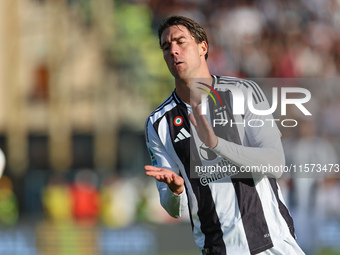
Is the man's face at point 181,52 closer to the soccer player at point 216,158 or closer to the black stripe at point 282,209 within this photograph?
the soccer player at point 216,158

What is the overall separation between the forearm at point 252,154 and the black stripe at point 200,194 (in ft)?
1.17

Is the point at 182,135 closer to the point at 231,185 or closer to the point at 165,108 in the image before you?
the point at 165,108

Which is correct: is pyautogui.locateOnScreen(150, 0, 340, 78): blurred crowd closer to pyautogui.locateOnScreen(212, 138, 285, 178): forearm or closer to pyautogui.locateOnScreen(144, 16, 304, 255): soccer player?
pyautogui.locateOnScreen(144, 16, 304, 255): soccer player

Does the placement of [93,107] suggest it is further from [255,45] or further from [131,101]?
[255,45]

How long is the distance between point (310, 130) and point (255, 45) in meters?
4.82

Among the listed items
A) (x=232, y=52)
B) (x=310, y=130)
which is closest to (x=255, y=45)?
(x=232, y=52)

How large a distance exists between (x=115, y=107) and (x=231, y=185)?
1176 centimetres

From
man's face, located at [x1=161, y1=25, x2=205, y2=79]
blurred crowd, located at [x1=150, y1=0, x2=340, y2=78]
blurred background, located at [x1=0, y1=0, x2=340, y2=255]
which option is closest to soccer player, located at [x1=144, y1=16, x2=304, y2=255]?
man's face, located at [x1=161, y1=25, x2=205, y2=79]

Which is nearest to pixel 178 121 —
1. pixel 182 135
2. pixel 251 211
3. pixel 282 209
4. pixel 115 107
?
pixel 182 135

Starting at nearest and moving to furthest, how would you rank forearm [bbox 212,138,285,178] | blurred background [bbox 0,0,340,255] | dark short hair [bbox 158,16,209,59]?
forearm [bbox 212,138,285,178] < dark short hair [bbox 158,16,209,59] < blurred background [bbox 0,0,340,255]

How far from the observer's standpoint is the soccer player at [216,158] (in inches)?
155

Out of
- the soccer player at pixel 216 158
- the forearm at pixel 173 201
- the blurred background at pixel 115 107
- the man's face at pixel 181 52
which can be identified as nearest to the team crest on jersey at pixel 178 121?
the soccer player at pixel 216 158

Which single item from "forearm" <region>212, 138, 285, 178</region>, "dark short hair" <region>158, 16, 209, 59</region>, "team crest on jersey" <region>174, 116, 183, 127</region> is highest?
"dark short hair" <region>158, 16, 209, 59</region>

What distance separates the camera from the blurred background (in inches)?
410
